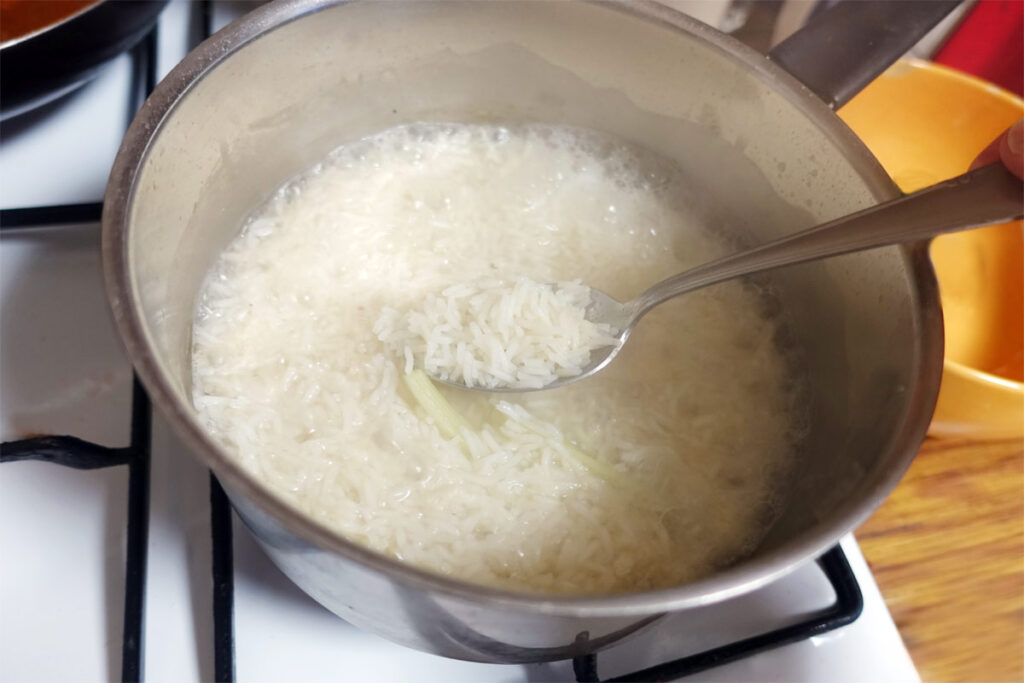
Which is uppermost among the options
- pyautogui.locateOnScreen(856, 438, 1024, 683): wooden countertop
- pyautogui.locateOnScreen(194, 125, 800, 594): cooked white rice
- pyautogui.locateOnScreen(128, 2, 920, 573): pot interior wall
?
pyautogui.locateOnScreen(128, 2, 920, 573): pot interior wall

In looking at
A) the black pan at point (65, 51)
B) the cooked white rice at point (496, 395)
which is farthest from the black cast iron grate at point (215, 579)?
the black pan at point (65, 51)

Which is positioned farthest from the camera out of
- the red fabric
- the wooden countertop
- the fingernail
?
the red fabric

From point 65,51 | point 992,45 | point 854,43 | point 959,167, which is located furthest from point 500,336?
point 992,45

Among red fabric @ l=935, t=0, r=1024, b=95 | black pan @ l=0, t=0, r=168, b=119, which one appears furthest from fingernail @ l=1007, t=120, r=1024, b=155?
red fabric @ l=935, t=0, r=1024, b=95

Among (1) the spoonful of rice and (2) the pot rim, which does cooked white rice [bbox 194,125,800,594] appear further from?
(2) the pot rim

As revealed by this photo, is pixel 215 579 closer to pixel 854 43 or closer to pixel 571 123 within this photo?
pixel 571 123

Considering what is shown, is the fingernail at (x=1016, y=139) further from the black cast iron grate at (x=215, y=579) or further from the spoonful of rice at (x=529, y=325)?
the black cast iron grate at (x=215, y=579)
